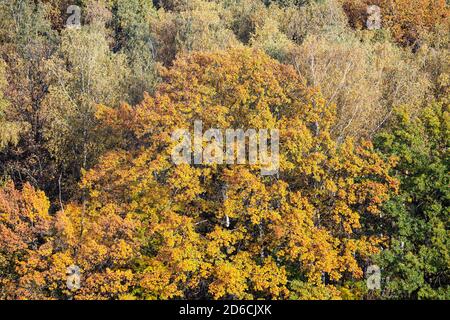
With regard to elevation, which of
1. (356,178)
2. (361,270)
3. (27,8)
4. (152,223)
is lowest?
(361,270)

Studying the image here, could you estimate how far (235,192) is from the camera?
2958 cm

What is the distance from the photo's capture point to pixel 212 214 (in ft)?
107

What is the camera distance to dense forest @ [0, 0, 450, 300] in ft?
90.1

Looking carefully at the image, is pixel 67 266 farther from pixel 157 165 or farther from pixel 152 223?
pixel 157 165

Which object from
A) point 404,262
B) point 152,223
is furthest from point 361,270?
point 152,223

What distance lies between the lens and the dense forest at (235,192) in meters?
27.5

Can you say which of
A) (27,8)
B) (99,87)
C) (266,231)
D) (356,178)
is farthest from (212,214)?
(27,8)

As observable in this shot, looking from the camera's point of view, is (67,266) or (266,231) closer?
(67,266)

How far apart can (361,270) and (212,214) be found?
8.98 metres

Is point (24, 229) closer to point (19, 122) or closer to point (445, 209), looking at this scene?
point (19, 122)
